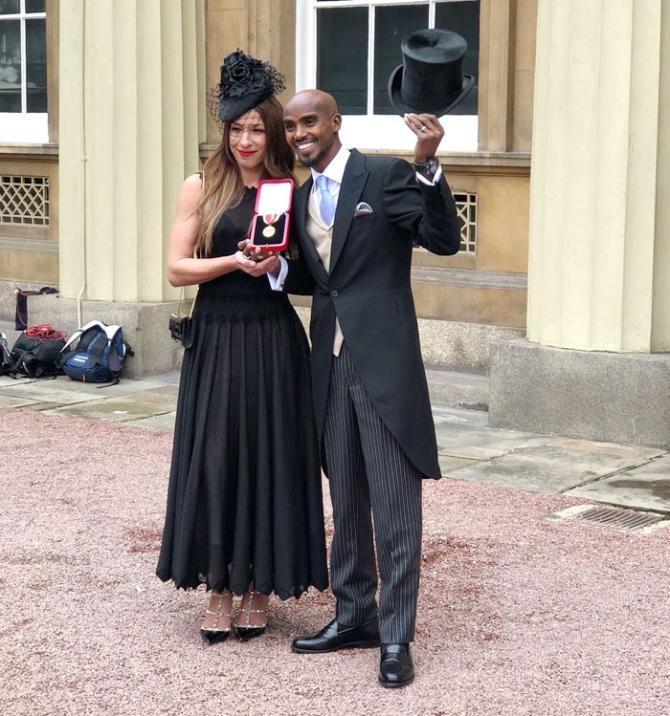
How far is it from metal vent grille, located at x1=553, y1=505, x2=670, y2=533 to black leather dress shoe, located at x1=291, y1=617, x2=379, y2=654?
1975 mm

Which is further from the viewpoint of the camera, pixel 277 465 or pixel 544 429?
pixel 544 429

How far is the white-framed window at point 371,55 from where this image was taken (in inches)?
401

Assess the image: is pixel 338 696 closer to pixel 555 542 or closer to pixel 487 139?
pixel 555 542

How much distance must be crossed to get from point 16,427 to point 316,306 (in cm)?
472

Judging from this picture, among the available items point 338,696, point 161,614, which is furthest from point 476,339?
point 338,696

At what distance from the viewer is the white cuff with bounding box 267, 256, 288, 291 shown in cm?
490

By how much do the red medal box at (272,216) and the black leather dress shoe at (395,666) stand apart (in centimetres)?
134

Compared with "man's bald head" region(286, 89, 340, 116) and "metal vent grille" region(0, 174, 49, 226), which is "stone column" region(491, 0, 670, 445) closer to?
"man's bald head" region(286, 89, 340, 116)

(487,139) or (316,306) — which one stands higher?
(487,139)

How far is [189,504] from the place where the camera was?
504 centimetres

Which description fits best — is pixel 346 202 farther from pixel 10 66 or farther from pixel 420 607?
pixel 10 66

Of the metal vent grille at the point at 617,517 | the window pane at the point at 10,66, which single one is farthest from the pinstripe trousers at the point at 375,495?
the window pane at the point at 10,66

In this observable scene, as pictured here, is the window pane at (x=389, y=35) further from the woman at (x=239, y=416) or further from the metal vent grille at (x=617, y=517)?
the woman at (x=239, y=416)

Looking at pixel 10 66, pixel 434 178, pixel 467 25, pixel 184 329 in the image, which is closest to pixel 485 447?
pixel 467 25
